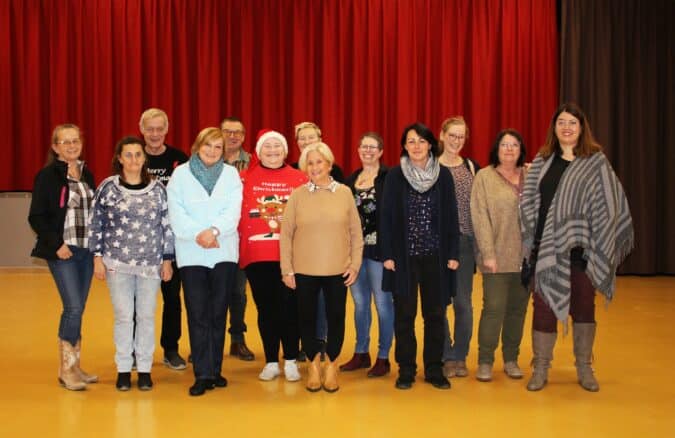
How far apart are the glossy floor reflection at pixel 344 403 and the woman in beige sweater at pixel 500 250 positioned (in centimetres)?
19

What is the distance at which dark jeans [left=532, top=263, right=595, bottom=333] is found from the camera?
13.5 feet

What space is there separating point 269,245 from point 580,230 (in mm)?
1664

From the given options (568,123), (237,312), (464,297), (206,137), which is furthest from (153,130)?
(568,123)

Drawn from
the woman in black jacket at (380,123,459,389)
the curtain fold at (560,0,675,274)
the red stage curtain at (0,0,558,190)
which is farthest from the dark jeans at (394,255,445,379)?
the curtain fold at (560,0,675,274)

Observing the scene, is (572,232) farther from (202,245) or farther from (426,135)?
(202,245)

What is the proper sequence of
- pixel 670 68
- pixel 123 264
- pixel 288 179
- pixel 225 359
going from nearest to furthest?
pixel 123 264 < pixel 288 179 < pixel 225 359 < pixel 670 68

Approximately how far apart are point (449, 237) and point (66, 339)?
2153 millimetres

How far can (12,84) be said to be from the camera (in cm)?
934

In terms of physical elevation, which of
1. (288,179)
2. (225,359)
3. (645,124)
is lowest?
(225,359)

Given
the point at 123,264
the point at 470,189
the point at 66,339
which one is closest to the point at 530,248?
the point at 470,189

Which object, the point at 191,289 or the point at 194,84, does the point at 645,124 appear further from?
the point at 191,289

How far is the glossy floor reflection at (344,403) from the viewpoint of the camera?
135 inches

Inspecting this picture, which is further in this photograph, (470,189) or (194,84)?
(194,84)

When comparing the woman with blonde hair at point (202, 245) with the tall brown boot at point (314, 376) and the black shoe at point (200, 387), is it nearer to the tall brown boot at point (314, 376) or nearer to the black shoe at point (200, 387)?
the black shoe at point (200, 387)
